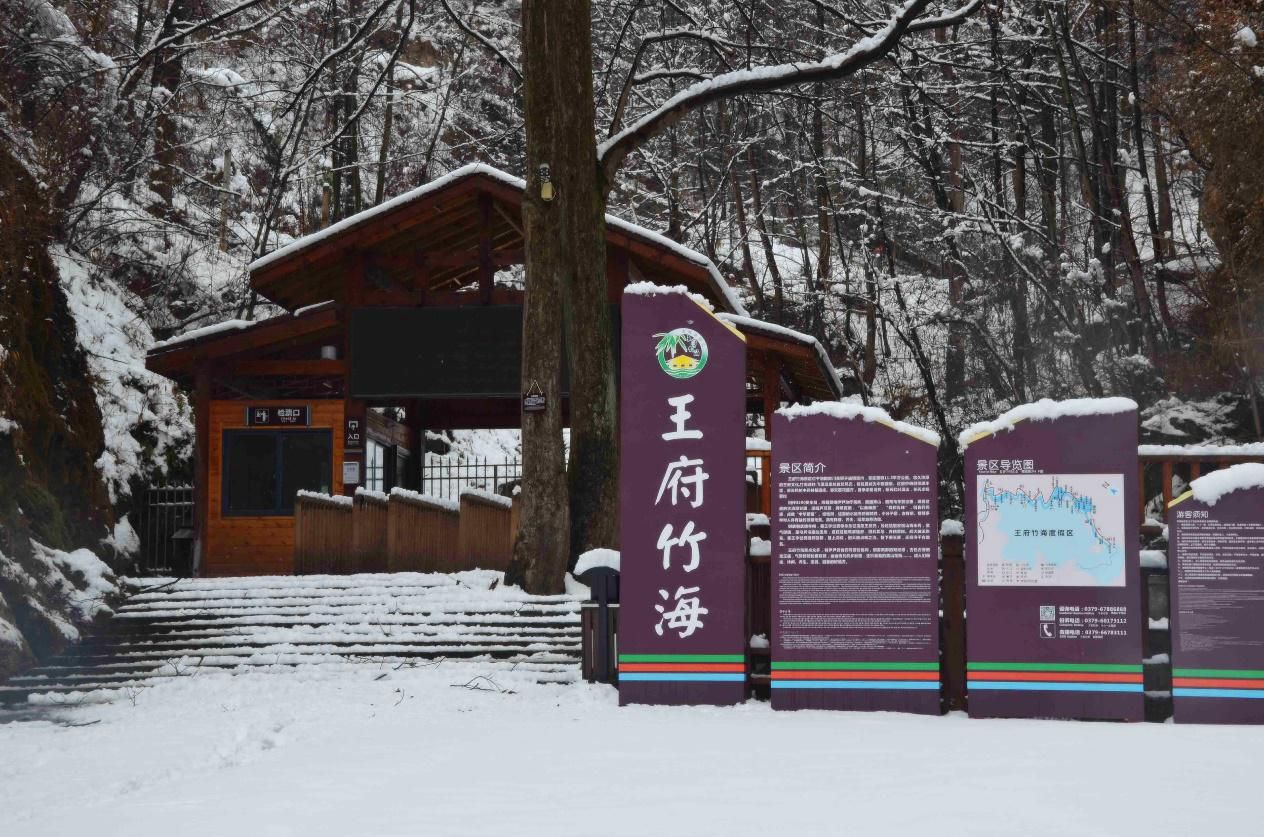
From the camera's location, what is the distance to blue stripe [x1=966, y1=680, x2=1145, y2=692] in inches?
343

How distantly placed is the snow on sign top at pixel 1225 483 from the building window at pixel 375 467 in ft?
44.6

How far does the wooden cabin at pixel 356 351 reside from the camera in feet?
63.5

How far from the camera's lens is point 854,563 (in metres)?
9.12

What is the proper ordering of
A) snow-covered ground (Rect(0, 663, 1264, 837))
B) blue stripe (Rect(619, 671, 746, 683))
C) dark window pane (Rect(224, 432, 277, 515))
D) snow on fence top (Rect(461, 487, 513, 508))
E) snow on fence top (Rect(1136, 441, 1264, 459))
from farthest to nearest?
dark window pane (Rect(224, 432, 277, 515))
snow on fence top (Rect(461, 487, 513, 508))
snow on fence top (Rect(1136, 441, 1264, 459))
blue stripe (Rect(619, 671, 746, 683))
snow-covered ground (Rect(0, 663, 1264, 837))

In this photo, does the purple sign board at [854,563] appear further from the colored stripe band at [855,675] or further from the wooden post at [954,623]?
the wooden post at [954,623]

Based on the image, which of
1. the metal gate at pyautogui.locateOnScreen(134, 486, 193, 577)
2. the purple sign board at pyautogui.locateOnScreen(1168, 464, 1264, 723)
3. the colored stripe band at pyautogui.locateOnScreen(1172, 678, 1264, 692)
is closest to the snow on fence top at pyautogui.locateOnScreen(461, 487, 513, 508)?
the metal gate at pyautogui.locateOnScreen(134, 486, 193, 577)

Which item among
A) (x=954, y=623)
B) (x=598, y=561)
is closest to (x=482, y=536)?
(x=598, y=561)

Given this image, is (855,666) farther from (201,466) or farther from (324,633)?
(201,466)

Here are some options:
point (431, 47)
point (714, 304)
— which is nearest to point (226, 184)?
point (431, 47)

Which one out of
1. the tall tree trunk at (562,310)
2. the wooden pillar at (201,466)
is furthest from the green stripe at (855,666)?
the wooden pillar at (201,466)

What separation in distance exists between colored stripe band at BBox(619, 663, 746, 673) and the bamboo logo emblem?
2.06 metres

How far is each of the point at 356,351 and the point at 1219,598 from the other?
13.5 meters

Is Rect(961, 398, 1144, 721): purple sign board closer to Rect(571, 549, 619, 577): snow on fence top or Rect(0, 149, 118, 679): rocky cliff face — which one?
Rect(571, 549, 619, 577): snow on fence top

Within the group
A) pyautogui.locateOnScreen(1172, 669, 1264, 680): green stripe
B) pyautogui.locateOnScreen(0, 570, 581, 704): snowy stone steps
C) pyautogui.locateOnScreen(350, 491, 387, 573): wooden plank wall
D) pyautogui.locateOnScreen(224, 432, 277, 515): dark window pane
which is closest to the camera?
pyautogui.locateOnScreen(1172, 669, 1264, 680): green stripe
